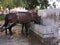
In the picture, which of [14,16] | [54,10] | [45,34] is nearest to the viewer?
[45,34]

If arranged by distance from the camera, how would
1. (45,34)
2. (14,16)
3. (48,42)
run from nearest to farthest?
1. (48,42)
2. (45,34)
3. (14,16)

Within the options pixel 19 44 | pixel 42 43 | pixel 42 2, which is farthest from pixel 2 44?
pixel 42 2

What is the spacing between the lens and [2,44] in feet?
37.8

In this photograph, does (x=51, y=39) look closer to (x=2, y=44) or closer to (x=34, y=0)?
(x=2, y=44)

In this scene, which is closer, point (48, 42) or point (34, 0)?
point (48, 42)

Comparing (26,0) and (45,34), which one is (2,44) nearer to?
(45,34)

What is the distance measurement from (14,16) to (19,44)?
392 centimetres

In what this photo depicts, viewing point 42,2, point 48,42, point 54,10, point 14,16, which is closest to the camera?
point 48,42

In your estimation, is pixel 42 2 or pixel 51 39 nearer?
pixel 51 39

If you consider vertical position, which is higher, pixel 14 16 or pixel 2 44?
pixel 14 16

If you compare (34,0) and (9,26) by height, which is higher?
(34,0)

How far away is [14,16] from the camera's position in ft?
48.4

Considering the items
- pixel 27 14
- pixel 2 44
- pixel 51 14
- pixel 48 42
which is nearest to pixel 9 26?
pixel 27 14

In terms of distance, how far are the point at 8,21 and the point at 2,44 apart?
12.7ft
